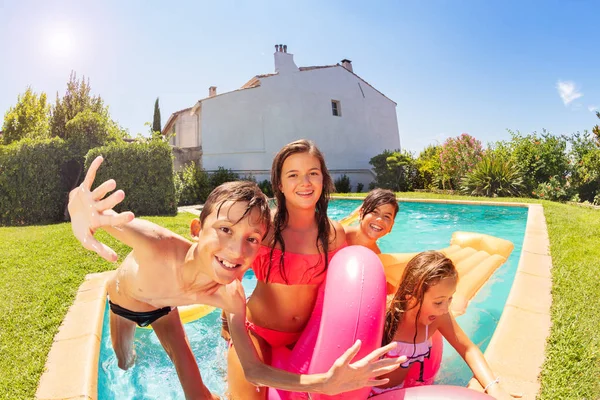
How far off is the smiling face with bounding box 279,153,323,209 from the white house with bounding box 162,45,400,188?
1791 cm

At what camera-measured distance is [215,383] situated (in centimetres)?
360

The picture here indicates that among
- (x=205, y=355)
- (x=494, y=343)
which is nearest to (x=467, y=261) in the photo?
(x=494, y=343)

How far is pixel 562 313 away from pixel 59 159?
13496 mm

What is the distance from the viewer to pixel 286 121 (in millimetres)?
21938

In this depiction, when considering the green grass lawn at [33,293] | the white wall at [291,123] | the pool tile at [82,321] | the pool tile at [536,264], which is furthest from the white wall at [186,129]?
the pool tile at [536,264]

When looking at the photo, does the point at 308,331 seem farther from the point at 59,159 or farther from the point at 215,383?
the point at 59,159

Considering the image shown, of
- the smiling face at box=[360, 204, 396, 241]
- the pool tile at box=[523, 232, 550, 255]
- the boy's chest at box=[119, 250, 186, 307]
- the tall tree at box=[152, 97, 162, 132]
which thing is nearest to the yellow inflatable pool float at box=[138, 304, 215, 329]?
the boy's chest at box=[119, 250, 186, 307]

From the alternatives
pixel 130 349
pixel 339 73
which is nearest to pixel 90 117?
pixel 130 349

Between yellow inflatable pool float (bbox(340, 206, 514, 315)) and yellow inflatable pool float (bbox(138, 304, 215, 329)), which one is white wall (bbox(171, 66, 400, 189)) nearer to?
yellow inflatable pool float (bbox(340, 206, 514, 315))

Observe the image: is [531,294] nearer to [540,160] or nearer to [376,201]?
[376,201]

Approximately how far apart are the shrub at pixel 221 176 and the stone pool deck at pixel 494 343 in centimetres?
1361

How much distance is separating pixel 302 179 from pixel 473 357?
1768mm

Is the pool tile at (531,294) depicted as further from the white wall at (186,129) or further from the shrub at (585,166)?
the white wall at (186,129)

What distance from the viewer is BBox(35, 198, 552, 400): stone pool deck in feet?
8.80
